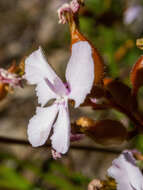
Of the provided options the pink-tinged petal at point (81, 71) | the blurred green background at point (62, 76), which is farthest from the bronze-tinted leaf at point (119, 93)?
the blurred green background at point (62, 76)

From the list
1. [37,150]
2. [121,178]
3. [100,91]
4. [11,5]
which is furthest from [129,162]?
[11,5]

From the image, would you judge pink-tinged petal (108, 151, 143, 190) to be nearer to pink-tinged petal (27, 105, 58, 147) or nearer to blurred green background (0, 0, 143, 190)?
pink-tinged petal (27, 105, 58, 147)

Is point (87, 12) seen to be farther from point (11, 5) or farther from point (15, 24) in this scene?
point (11, 5)

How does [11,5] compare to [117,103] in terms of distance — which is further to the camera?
[11,5]

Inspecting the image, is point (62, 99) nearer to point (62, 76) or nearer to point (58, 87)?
point (58, 87)

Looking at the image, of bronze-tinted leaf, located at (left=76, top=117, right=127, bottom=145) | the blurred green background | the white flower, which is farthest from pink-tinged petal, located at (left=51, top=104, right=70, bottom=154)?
the blurred green background
